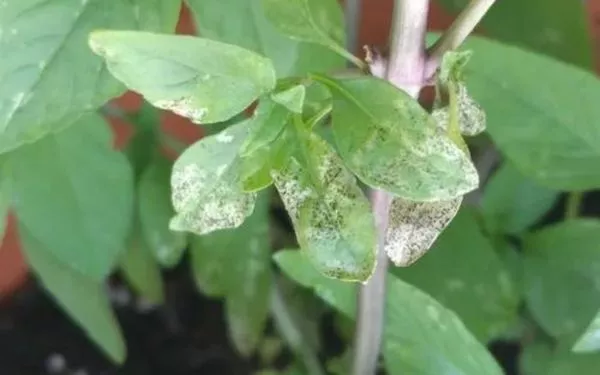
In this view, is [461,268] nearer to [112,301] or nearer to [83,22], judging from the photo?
[83,22]

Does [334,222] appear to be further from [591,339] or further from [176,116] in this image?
[176,116]

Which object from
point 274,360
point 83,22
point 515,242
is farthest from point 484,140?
point 83,22

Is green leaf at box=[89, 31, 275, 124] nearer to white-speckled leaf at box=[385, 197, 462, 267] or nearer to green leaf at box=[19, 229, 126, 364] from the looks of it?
white-speckled leaf at box=[385, 197, 462, 267]

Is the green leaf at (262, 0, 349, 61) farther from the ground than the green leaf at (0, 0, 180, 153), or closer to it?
farther from the ground

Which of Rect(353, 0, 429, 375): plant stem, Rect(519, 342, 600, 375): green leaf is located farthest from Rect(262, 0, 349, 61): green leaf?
Rect(519, 342, 600, 375): green leaf

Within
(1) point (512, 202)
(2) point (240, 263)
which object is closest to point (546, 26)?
(1) point (512, 202)

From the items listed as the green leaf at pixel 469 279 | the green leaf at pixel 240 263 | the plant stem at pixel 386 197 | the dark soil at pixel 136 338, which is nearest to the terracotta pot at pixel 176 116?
the dark soil at pixel 136 338
